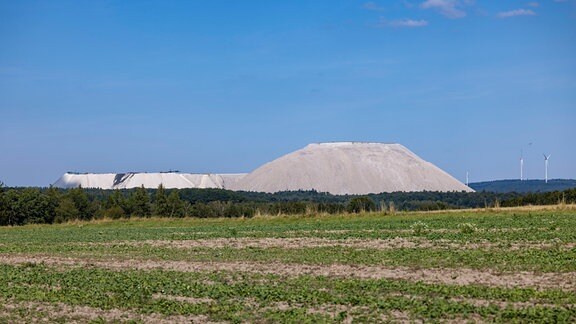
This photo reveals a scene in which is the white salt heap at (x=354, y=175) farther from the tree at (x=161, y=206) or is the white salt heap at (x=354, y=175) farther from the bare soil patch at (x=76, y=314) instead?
the bare soil patch at (x=76, y=314)

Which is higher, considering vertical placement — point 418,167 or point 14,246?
point 418,167

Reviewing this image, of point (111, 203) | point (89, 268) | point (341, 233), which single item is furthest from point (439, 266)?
point (111, 203)

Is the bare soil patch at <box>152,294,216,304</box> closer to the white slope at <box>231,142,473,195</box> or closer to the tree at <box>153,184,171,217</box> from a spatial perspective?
the tree at <box>153,184,171,217</box>

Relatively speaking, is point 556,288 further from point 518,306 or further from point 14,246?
point 14,246

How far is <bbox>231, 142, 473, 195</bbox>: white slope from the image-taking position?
604ft

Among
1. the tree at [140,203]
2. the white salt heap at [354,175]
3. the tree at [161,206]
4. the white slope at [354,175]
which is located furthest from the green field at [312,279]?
the white slope at [354,175]

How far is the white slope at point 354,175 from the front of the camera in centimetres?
18400

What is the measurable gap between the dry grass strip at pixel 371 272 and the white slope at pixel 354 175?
15678 centimetres

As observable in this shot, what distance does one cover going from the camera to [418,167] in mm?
190625

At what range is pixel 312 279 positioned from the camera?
1952 cm

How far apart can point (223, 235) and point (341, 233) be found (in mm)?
6547

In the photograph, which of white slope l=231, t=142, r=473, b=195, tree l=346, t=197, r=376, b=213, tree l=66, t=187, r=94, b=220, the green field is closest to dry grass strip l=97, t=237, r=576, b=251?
the green field

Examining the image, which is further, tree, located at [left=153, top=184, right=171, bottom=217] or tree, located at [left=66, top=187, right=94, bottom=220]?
tree, located at [left=66, top=187, right=94, bottom=220]

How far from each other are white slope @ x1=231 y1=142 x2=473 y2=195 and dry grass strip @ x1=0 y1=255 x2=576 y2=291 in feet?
514
